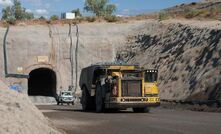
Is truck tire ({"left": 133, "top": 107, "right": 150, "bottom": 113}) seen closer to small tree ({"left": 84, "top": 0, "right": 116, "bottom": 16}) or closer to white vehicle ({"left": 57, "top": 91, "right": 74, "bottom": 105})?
white vehicle ({"left": 57, "top": 91, "right": 74, "bottom": 105})

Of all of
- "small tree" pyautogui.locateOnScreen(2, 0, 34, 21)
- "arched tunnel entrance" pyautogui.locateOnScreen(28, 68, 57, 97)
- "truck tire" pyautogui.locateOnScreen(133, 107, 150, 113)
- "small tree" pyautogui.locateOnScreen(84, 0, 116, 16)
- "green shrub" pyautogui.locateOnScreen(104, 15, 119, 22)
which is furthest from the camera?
"small tree" pyautogui.locateOnScreen(2, 0, 34, 21)

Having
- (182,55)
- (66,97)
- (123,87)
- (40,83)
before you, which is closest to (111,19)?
(40,83)

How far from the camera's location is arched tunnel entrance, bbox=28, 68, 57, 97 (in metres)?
73.2

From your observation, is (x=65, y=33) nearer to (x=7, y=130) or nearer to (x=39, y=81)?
(x=39, y=81)

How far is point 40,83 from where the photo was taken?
75938 millimetres

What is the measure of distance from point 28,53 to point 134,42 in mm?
12297

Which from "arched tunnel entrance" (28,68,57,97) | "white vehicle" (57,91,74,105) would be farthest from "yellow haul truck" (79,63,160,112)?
"arched tunnel entrance" (28,68,57,97)

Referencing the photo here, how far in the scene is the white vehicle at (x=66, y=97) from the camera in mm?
58750

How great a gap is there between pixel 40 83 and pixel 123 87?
46.4m

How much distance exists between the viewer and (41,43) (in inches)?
2562

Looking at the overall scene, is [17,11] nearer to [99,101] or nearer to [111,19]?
[111,19]

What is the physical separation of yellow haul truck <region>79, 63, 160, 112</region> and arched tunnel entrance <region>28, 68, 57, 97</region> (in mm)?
40251

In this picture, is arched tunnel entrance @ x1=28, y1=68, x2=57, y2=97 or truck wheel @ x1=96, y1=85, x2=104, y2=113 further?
arched tunnel entrance @ x1=28, y1=68, x2=57, y2=97

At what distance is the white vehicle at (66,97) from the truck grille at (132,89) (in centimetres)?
2828
